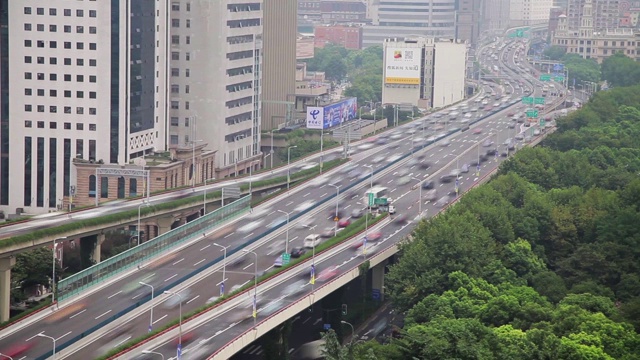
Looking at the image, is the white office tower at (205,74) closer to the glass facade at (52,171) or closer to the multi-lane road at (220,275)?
the multi-lane road at (220,275)

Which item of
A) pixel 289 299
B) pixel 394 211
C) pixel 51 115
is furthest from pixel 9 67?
pixel 289 299

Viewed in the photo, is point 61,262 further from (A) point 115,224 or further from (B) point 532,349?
(B) point 532,349

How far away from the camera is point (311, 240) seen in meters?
145

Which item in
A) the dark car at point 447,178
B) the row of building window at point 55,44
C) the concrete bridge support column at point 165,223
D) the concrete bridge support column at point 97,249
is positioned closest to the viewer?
the concrete bridge support column at point 97,249

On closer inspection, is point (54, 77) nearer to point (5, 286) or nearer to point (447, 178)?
point (447, 178)

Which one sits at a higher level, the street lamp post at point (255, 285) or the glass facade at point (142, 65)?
the glass facade at point (142, 65)

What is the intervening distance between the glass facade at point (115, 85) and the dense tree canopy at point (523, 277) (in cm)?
3978

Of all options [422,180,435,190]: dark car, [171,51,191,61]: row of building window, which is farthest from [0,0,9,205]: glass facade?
[422,180,435,190]: dark car

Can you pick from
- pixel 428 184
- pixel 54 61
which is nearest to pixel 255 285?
pixel 54 61

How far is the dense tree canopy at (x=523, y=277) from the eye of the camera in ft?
358

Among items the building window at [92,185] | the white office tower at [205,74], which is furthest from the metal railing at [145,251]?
the white office tower at [205,74]

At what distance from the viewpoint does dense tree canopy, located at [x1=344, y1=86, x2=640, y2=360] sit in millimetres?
109125

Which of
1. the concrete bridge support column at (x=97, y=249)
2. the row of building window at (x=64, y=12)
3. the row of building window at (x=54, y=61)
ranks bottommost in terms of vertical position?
the concrete bridge support column at (x=97, y=249)

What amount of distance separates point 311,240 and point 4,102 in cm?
4439
